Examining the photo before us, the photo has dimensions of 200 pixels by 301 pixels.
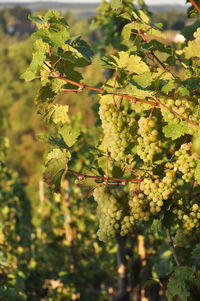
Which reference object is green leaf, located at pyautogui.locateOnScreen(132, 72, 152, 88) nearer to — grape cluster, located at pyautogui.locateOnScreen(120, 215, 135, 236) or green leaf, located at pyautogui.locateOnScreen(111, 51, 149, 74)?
green leaf, located at pyautogui.locateOnScreen(111, 51, 149, 74)

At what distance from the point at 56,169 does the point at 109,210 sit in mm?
270

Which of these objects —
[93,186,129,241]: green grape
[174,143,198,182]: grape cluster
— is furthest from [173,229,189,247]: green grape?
[174,143,198,182]: grape cluster

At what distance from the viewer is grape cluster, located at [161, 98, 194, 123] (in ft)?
4.99

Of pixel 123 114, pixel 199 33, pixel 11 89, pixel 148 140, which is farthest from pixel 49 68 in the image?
pixel 11 89

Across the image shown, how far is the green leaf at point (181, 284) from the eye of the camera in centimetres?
192

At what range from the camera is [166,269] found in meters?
3.16

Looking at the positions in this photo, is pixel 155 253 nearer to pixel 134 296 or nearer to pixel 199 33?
pixel 134 296

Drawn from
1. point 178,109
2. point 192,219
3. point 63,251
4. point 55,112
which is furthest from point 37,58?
point 63,251

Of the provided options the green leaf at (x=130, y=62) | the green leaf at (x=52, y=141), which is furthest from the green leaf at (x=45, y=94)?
the green leaf at (x=130, y=62)

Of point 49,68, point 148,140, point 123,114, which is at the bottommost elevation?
point 148,140

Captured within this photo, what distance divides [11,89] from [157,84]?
44.4 m

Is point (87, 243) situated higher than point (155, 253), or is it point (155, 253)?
point (87, 243)

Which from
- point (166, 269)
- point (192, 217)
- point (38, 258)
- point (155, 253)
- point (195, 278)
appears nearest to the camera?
point (192, 217)

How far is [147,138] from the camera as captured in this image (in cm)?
158
